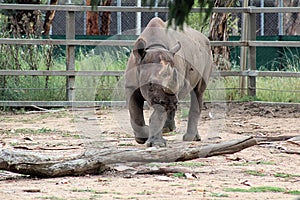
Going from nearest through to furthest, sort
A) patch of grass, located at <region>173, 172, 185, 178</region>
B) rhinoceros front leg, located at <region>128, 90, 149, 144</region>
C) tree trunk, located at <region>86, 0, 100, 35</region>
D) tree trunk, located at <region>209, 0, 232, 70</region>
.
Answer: patch of grass, located at <region>173, 172, 185, 178</region> < rhinoceros front leg, located at <region>128, 90, 149, 144</region> < tree trunk, located at <region>209, 0, 232, 70</region> < tree trunk, located at <region>86, 0, 100, 35</region>

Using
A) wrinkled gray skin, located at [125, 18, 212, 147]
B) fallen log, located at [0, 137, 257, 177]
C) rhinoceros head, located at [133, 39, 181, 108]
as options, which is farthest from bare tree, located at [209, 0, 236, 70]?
fallen log, located at [0, 137, 257, 177]

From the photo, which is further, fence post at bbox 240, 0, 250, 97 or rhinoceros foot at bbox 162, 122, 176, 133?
fence post at bbox 240, 0, 250, 97

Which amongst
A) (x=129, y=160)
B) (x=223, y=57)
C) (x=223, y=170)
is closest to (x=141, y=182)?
(x=129, y=160)

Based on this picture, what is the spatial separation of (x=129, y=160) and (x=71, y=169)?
52 cm

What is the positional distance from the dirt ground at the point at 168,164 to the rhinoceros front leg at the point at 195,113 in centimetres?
19

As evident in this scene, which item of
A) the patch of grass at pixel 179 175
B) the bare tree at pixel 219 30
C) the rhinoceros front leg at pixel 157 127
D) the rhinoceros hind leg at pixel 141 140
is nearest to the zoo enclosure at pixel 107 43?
the bare tree at pixel 219 30

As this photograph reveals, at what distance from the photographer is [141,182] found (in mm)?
5832

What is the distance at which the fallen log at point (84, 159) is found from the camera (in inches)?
230

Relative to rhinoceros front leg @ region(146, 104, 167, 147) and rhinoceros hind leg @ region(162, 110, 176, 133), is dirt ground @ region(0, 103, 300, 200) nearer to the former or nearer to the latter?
rhinoceros hind leg @ region(162, 110, 176, 133)

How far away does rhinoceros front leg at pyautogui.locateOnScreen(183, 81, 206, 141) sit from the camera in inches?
354

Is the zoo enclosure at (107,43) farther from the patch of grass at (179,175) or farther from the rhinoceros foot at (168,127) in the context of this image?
the patch of grass at (179,175)

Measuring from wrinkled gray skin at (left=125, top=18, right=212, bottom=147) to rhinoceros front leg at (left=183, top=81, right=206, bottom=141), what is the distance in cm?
11

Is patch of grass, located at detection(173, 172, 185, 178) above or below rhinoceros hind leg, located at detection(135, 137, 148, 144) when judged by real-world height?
above

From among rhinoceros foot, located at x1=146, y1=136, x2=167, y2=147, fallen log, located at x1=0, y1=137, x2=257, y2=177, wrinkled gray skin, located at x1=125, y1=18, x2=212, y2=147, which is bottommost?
rhinoceros foot, located at x1=146, y1=136, x2=167, y2=147
